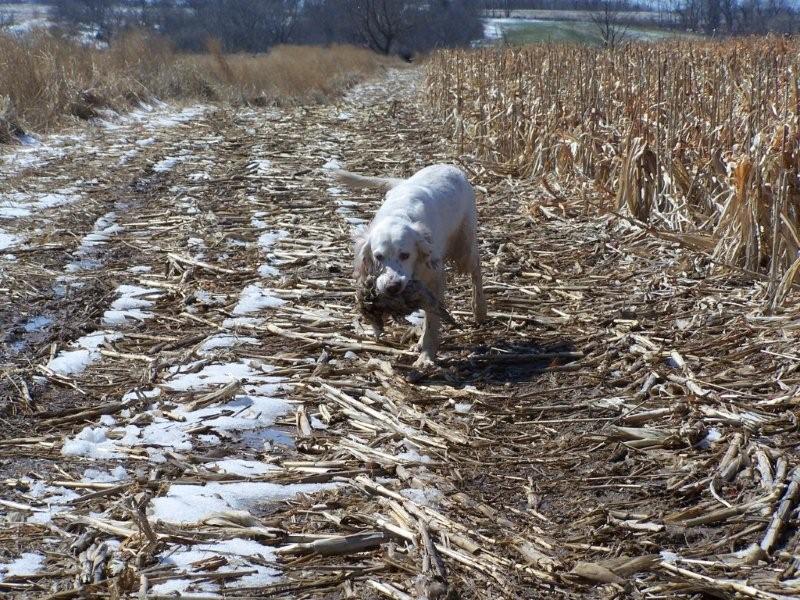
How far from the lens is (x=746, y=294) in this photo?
576cm

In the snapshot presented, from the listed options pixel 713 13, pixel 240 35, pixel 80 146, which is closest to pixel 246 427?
pixel 80 146

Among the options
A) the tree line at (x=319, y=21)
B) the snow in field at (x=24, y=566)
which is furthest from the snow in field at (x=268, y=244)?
the tree line at (x=319, y=21)

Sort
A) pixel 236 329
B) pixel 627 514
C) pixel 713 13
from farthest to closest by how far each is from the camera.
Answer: pixel 713 13
pixel 236 329
pixel 627 514

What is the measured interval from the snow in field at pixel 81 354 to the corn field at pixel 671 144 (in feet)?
12.5

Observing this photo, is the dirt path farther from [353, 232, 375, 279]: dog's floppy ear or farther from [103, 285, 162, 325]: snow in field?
[353, 232, 375, 279]: dog's floppy ear

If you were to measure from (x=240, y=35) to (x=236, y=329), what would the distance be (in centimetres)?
6399

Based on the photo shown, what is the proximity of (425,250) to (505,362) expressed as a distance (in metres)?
0.86

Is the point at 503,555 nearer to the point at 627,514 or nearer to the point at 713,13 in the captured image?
the point at 627,514

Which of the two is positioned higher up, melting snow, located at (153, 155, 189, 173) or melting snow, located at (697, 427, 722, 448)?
melting snow, located at (153, 155, 189, 173)

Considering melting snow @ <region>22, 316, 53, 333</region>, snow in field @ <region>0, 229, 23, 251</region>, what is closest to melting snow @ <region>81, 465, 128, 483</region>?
melting snow @ <region>22, 316, 53, 333</region>

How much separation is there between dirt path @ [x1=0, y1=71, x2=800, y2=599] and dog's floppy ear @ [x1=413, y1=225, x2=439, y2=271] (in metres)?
0.62

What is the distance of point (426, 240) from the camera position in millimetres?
4977

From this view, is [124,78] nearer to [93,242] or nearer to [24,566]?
[93,242]

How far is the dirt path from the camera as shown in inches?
124
